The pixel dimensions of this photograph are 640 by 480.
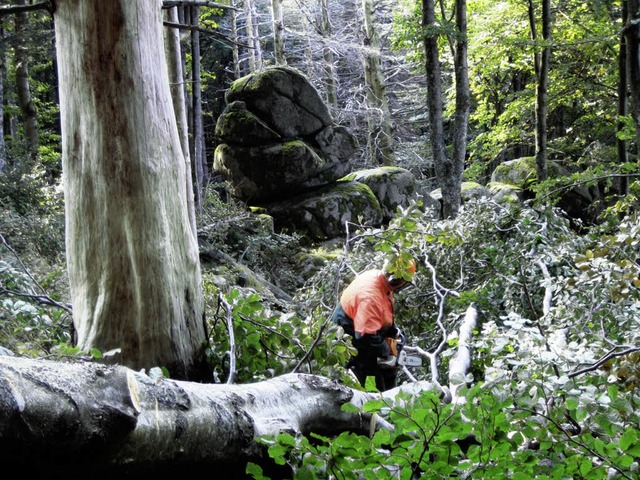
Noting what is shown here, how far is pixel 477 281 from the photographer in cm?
799

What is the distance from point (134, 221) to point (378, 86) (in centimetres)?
2174

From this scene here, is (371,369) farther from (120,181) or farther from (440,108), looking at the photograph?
(440,108)

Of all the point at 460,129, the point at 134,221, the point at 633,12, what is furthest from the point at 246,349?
the point at 460,129

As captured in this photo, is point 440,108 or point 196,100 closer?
point 440,108

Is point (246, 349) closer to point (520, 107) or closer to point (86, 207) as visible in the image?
point (86, 207)

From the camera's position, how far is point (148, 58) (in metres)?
3.51

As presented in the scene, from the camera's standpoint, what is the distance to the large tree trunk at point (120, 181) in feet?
11.2

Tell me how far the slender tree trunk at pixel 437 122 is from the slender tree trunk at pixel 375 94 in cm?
1045

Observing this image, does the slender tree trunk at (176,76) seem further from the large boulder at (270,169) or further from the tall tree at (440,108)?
the large boulder at (270,169)

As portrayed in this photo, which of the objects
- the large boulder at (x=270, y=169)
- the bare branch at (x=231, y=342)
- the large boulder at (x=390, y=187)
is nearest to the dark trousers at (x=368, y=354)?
the bare branch at (x=231, y=342)

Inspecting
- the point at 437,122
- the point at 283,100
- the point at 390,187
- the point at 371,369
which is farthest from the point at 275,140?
the point at 371,369

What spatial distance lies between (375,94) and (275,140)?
343 inches

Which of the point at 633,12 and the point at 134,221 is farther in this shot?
the point at 633,12

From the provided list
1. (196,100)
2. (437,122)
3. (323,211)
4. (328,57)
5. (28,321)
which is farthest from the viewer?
(328,57)
